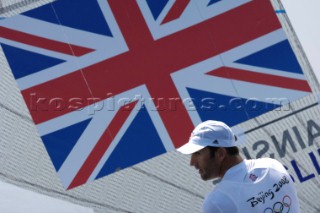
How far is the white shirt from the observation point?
149 centimetres

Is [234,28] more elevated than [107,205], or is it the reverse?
[234,28]

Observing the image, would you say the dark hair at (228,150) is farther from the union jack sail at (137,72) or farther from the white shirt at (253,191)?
the union jack sail at (137,72)

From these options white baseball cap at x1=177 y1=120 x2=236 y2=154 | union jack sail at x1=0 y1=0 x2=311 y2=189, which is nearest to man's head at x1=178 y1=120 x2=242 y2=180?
white baseball cap at x1=177 y1=120 x2=236 y2=154

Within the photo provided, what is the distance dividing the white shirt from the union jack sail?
1798 millimetres

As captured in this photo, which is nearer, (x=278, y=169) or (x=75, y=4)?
(x=278, y=169)

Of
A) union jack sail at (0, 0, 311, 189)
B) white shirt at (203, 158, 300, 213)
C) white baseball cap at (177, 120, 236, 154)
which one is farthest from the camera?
union jack sail at (0, 0, 311, 189)

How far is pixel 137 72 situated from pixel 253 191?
197 cm

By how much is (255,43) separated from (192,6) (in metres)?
0.39

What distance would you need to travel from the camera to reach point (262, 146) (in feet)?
11.5

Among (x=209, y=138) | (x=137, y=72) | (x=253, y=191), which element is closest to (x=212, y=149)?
(x=209, y=138)

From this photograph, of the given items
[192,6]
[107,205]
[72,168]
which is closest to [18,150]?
[72,168]

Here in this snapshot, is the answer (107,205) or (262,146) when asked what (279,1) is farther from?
(107,205)

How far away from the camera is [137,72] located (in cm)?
348

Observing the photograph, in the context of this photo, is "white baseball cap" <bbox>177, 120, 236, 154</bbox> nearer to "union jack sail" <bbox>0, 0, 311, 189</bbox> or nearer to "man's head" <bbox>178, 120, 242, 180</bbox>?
"man's head" <bbox>178, 120, 242, 180</bbox>
